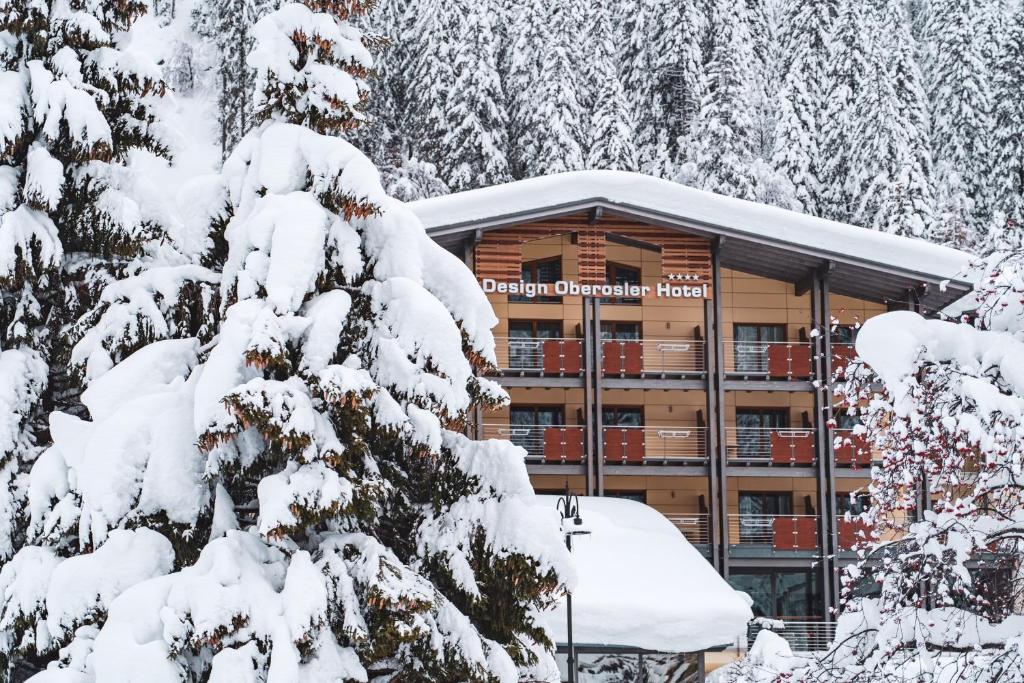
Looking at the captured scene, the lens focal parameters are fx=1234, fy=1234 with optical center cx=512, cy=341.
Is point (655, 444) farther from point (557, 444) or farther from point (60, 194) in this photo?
point (60, 194)

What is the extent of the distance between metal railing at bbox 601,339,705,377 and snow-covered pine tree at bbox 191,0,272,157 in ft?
116

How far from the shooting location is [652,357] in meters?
31.3

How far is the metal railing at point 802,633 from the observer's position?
2753 centimetres

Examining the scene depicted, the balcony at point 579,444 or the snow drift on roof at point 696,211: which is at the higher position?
the snow drift on roof at point 696,211

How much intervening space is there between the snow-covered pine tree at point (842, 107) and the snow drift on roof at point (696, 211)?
26.8m

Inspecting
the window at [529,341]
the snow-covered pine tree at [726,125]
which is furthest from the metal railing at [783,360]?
the snow-covered pine tree at [726,125]

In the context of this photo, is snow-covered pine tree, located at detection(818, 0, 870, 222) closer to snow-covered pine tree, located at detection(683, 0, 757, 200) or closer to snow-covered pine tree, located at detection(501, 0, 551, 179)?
snow-covered pine tree, located at detection(683, 0, 757, 200)

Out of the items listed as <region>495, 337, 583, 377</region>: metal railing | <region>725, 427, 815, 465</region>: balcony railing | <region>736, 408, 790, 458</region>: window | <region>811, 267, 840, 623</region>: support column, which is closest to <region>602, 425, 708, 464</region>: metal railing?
<region>725, 427, 815, 465</region>: balcony railing

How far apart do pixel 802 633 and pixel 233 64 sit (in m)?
48.0

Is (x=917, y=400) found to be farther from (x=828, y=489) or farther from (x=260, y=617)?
(x=828, y=489)

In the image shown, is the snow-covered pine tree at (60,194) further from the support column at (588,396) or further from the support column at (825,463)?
the support column at (825,463)

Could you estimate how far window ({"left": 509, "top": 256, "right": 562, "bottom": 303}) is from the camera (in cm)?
3088

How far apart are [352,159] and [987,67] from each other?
56.9 meters

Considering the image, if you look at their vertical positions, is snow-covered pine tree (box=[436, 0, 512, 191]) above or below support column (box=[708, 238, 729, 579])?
above
